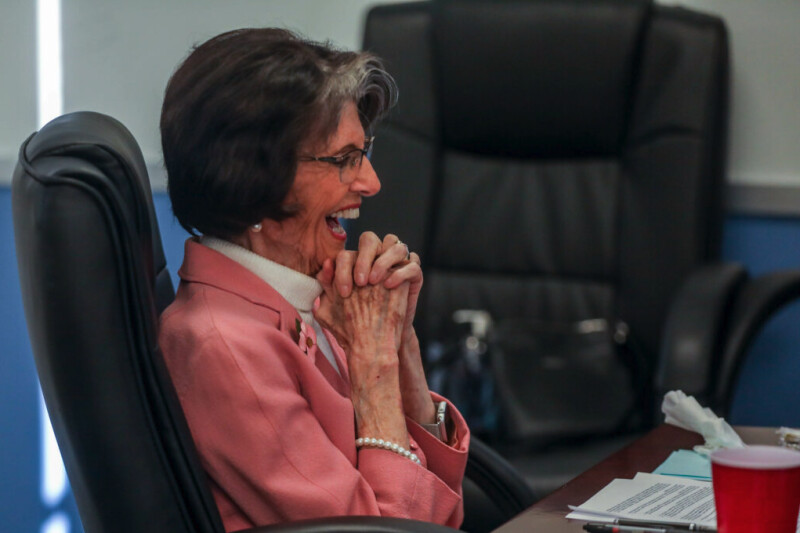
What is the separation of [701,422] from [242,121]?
0.61m

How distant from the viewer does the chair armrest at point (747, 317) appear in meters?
1.77

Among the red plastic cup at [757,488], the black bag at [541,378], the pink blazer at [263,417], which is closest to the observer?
the red plastic cup at [757,488]

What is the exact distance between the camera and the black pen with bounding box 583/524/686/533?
0.88 m

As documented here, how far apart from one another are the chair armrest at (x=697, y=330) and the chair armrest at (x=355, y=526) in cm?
88

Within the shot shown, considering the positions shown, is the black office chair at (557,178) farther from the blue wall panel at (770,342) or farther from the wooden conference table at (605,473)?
the wooden conference table at (605,473)

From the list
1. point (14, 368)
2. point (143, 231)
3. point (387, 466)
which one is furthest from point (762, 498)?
point (14, 368)

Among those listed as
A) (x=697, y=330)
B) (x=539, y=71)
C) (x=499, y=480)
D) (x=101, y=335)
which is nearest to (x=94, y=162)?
(x=101, y=335)

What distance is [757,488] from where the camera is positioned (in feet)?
2.47

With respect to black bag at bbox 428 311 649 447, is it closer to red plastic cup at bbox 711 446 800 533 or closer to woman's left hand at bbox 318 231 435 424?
woman's left hand at bbox 318 231 435 424

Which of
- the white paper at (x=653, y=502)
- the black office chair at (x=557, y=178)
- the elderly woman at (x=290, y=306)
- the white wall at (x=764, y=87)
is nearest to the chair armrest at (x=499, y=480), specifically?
the elderly woman at (x=290, y=306)

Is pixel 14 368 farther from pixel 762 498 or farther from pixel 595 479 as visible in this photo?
pixel 762 498

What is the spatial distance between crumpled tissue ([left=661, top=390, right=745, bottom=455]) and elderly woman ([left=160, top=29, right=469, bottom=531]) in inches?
10.0

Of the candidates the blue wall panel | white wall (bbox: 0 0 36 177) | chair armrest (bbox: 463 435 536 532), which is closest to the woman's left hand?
chair armrest (bbox: 463 435 536 532)

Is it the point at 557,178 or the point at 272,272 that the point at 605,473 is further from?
the point at 557,178
